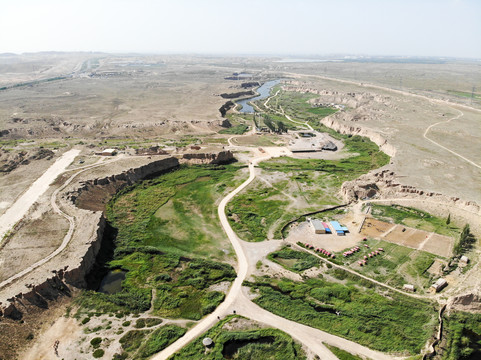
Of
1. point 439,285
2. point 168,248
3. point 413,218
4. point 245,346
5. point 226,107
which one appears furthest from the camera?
point 226,107

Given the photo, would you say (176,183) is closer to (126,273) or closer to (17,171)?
(126,273)

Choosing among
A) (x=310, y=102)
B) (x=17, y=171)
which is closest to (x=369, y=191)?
(x=17, y=171)

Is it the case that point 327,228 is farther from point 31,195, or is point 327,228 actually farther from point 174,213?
point 31,195

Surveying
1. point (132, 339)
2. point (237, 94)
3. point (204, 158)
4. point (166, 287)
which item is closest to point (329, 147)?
point (204, 158)

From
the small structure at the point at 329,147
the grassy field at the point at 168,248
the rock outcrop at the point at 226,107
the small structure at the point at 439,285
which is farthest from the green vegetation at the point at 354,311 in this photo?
the rock outcrop at the point at 226,107

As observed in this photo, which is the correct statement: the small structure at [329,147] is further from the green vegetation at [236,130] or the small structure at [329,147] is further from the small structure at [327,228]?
the small structure at [327,228]
